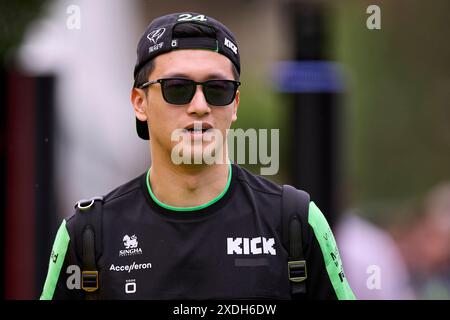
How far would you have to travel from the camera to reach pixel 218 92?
179 inches

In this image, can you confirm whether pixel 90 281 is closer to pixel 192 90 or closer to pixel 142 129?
pixel 142 129

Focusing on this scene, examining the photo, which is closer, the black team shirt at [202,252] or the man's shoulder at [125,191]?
the black team shirt at [202,252]

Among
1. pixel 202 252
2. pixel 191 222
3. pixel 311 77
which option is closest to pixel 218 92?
pixel 191 222

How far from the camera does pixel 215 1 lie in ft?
37.8

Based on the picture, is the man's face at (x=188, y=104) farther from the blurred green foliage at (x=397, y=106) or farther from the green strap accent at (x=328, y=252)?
the blurred green foliage at (x=397, y=106)

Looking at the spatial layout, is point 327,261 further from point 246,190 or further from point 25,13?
point 25,13

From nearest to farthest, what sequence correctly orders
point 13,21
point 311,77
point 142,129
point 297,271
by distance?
point 297,271 < point 142,129 < point 311,77 < point 13,21

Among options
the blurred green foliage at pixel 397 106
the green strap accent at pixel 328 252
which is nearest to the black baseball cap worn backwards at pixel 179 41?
the green strap accent at pixel 328 252

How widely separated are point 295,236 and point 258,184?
342mm

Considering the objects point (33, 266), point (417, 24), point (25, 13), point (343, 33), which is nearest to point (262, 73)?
point (343, 33)

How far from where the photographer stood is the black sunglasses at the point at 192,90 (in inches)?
179

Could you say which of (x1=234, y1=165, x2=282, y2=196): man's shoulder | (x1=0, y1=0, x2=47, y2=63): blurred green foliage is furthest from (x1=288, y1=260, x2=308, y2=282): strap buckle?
(x1=0, y1=0, x2=47, y2=63): blurred green foliage

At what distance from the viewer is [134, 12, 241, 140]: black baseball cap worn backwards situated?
15.0ft
